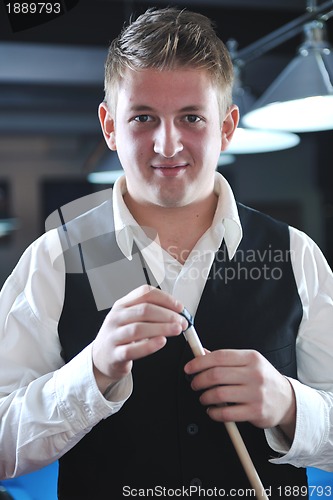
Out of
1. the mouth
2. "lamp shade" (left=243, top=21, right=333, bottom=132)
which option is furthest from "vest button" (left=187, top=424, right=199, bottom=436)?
"lamp shade" (left=243, top=21, right=333, bottom=132)

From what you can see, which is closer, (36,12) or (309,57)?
(36,12)

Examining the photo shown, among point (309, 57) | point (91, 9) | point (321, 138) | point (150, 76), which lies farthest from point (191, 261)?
point (321, 138)

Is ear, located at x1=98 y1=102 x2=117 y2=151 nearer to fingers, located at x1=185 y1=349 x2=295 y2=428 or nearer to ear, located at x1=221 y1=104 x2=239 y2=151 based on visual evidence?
ear, located at x1=221 y1=104 x2=239 y2=151

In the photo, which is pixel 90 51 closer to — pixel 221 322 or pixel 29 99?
pixel 29 99

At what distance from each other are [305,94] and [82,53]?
5.74ft

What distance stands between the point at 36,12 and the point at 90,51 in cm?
207

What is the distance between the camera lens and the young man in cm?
63

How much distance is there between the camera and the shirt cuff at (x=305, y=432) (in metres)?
0.64

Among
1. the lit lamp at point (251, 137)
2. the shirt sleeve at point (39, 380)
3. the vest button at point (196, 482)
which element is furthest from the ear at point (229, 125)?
the lit lamp at point (251, 137)

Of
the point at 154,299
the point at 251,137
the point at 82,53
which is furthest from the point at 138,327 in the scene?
the point at 82,53

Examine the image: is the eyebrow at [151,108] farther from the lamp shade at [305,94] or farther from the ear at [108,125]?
the lamp shade at [305,94]

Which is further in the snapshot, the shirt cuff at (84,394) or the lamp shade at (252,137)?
the lamp shade at (252,137)

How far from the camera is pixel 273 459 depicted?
26.6 inches

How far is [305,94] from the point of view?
118 centimetres
